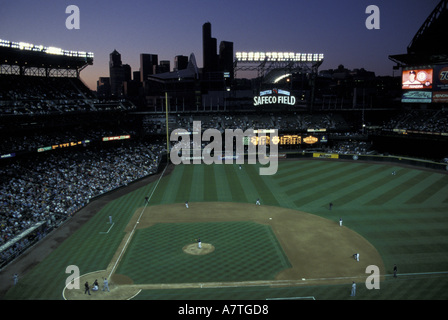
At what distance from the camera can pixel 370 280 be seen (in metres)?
24.2

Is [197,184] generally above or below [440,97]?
below

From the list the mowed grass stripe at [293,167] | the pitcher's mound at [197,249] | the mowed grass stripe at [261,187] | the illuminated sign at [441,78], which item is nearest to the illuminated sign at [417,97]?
the illuminated sign at [441,78]

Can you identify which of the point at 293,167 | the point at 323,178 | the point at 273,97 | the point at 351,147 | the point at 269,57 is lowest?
the point at 323,178

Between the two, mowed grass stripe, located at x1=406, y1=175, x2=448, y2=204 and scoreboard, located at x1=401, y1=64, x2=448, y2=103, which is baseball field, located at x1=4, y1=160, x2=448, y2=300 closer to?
mowed grass stripe, located at x1=406, y1=175, x2=448, y2=204

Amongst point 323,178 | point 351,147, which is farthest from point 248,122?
point 323,178

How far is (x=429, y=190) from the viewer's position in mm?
47125

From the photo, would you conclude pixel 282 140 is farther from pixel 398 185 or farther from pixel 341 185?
pixel 398 185

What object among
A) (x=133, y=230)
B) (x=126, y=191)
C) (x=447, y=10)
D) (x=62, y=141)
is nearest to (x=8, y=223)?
(x=133, y=230)

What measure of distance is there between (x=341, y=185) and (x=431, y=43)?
42224mm

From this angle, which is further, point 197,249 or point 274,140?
point 274,140

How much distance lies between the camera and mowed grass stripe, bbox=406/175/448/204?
141ft

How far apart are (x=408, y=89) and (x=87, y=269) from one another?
70.7 meters
